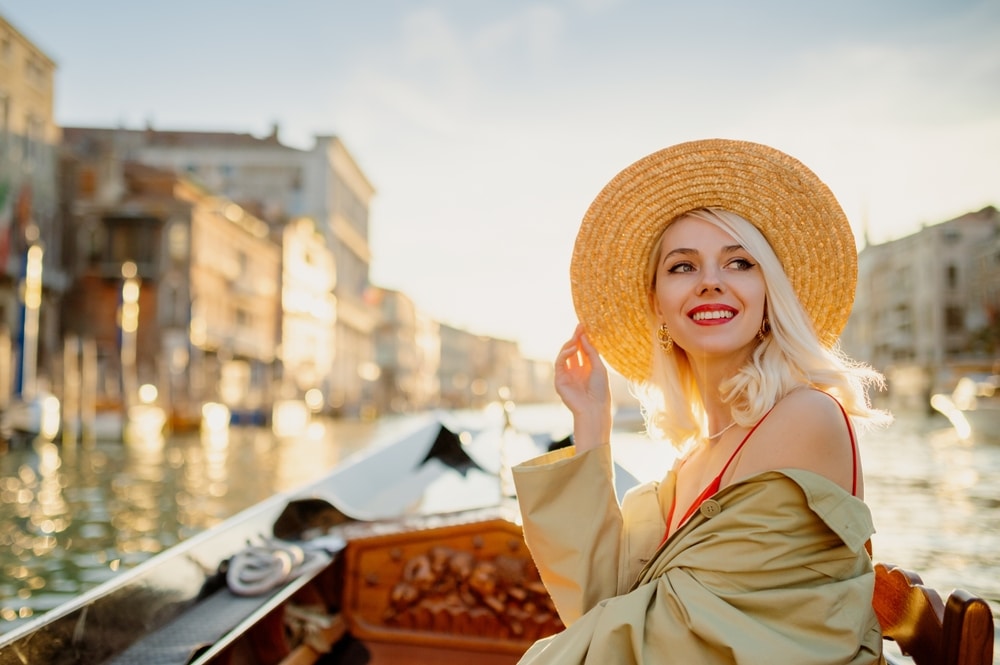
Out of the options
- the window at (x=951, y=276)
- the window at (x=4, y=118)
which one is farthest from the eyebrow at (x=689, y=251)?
the window at (x=951, y=276)

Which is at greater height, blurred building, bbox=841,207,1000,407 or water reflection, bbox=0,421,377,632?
blurred building, bbox=841,207,1000,407

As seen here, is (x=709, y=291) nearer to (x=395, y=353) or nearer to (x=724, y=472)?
(x=724, y=472)

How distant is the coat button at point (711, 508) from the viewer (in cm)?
114

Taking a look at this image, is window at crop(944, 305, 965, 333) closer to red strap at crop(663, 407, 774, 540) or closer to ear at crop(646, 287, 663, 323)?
ear at crop(646, 287, 663, 323)

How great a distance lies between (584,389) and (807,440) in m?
0.49

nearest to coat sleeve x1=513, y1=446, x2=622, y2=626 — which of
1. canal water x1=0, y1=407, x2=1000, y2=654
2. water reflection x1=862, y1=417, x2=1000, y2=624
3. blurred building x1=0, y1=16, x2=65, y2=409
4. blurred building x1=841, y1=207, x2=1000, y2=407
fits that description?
canal water x1=0, y1=407, x2=1000, y2=654

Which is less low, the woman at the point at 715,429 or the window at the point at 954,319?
the window at the point at 954,319

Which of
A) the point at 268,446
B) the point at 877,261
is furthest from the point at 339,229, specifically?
Answer: the point at 877,261

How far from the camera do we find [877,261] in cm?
5134

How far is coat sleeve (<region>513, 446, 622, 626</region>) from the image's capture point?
1.36 meters

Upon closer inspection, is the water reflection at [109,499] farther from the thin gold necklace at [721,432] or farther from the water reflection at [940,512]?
the water reflection at [940,512]

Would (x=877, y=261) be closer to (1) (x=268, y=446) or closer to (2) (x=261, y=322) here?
(2) (x=261, y=322)

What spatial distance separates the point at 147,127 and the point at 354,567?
48.6m

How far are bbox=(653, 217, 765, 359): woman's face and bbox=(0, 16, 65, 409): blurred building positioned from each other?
2266 centimetres
